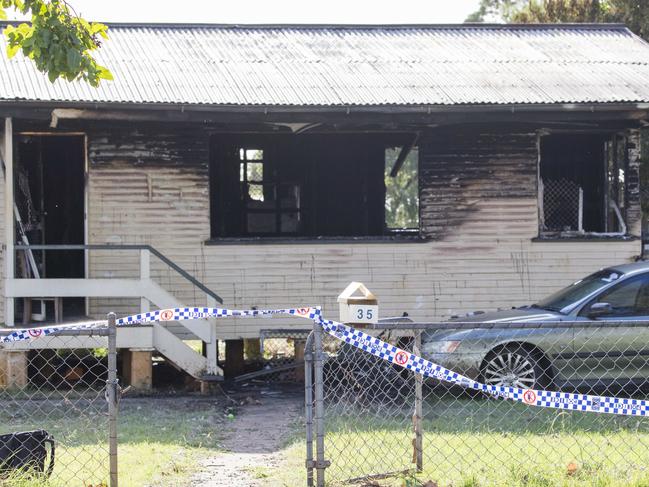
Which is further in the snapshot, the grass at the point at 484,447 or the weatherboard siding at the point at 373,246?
the weatherboard siding at the point at 373,246

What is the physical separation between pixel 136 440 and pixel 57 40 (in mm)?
3549

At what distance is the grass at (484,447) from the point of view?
7.31 m

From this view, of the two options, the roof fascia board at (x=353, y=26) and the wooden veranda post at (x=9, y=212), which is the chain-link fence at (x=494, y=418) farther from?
the roof fascia board at (x=353, y=26)

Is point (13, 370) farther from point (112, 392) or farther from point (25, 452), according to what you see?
point (112, 392)

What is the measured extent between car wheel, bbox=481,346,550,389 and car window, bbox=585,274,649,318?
0.94m

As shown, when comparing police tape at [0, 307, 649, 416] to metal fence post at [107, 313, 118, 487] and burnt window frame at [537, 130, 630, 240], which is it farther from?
burnt window frame at [537, 130, 630, 240]

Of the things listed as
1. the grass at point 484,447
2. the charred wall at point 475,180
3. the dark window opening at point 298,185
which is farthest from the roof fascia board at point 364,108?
the grass at point 484,447

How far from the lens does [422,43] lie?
16547 mm

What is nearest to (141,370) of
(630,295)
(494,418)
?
(494,418)

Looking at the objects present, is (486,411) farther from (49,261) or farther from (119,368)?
(49,261)

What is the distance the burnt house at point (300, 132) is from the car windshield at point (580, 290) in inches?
82.4

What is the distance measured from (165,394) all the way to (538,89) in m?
6.30

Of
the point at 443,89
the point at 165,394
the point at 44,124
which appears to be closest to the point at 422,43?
the point at 443,89

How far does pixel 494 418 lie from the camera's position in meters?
9.93
